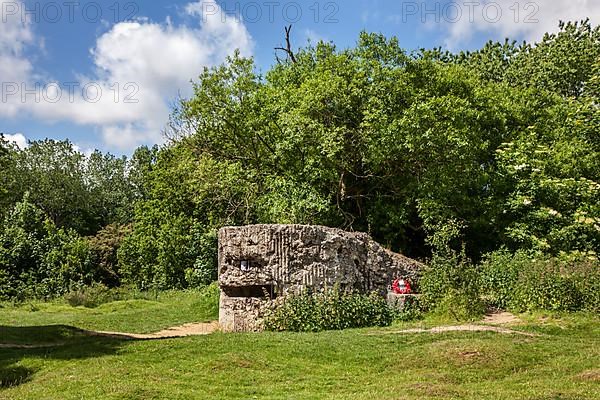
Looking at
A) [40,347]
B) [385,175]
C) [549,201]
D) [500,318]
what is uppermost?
[385,175]

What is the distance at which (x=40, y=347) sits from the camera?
499 inches

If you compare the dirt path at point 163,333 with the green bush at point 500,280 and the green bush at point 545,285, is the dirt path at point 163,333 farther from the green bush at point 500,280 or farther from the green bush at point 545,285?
the green bush at point 545,285

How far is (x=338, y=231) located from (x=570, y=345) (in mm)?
6436

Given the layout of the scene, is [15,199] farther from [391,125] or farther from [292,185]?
[391,125]

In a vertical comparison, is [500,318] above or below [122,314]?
below

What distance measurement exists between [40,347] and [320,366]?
6.22 meters

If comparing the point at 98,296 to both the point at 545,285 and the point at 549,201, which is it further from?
the point at 549,201

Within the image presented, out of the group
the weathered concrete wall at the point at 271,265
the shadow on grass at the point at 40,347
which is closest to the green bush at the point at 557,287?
the weathered concrete wall at the point at 271,265

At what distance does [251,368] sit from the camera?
10.1 m

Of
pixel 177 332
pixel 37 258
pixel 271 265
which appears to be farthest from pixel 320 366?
pixel 37 258

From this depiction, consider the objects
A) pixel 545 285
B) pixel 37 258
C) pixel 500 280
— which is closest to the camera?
pixel 545 285

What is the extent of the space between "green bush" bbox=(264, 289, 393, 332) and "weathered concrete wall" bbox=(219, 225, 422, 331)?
13.5 inches

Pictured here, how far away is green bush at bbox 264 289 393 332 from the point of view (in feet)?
46.5

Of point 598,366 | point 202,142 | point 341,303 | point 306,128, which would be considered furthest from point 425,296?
point 202,142
